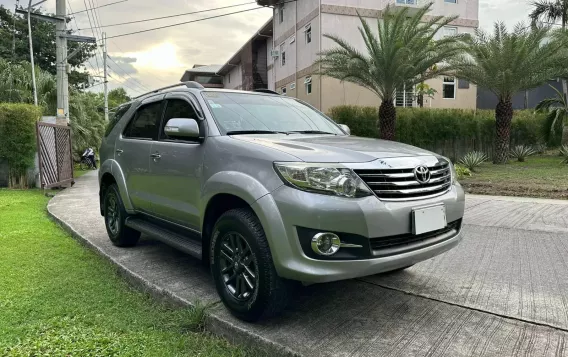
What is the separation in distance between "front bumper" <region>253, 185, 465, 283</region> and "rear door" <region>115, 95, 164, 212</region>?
196 cm

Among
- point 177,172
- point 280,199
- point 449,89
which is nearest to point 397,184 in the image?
point 280,199

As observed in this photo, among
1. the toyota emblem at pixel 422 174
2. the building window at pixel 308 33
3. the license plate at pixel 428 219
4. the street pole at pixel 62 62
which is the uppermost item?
the building window at pixel 308 33

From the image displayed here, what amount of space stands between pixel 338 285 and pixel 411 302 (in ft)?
2.07

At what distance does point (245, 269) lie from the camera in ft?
9.54

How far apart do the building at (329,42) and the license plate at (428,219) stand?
15992mm

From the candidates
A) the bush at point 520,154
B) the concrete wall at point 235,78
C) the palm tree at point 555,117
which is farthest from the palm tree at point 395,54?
the concrete wall at point 235,78

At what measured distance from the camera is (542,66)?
1469 centimetres

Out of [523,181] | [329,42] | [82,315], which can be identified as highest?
[329,42]

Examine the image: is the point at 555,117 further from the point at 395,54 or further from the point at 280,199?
the point at 280,199

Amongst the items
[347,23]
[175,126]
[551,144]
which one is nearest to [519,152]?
[551,144]

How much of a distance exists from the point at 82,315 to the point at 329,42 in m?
19.4

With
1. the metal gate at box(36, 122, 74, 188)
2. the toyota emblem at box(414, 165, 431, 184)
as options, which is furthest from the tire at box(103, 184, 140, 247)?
the metal gate at box(36, 122, 74, 188)

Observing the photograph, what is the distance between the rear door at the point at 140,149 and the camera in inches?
166

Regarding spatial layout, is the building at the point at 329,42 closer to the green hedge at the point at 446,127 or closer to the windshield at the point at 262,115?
the green hedge at the point at 446,127
